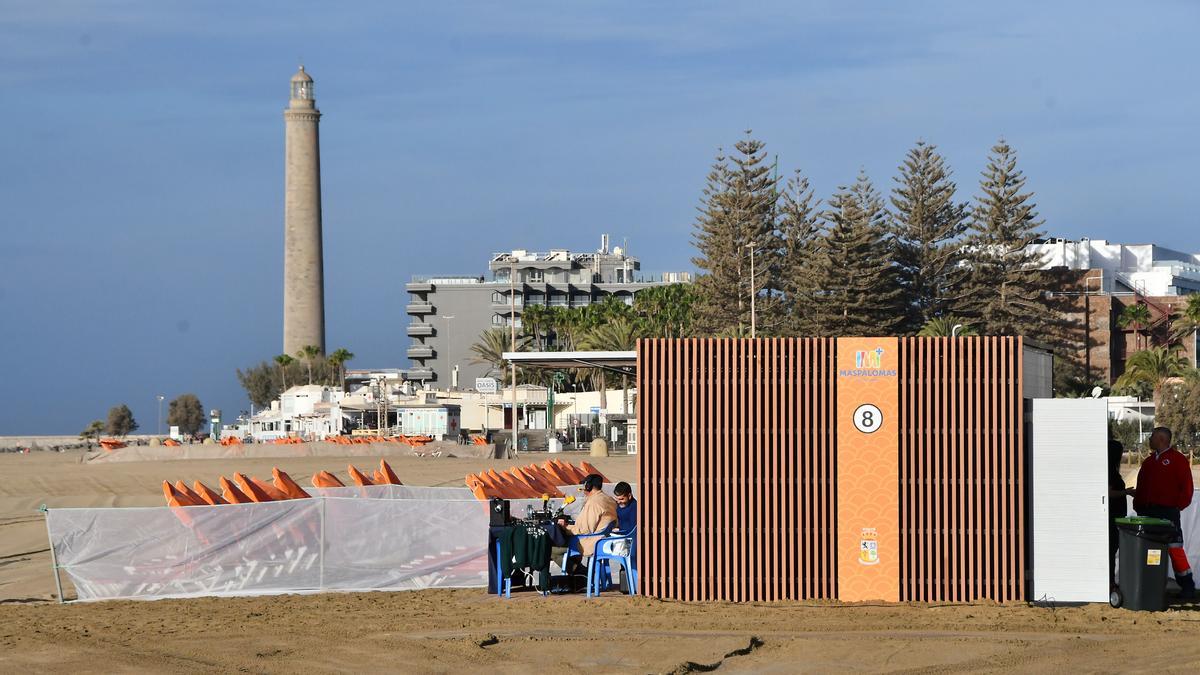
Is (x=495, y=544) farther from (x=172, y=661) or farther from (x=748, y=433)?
(x=172, y=661)

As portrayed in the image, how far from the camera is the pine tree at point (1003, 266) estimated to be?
6969 cm

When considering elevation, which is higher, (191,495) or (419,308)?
(419,308)

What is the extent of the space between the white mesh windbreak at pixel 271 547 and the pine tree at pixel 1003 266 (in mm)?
58460

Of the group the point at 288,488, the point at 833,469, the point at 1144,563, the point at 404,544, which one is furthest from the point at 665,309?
the point at 1144,563

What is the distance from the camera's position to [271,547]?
1320 centimetres

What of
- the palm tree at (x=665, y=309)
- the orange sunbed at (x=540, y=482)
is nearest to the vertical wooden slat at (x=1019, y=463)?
the orange sunbed at (x=540, y=482)

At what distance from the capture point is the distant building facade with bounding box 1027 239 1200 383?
74312mm

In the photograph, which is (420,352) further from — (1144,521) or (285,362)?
(1144,521)

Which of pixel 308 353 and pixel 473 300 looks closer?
pixel 308 353

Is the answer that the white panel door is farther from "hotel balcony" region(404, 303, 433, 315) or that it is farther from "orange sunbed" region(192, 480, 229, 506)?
"hotel balcony" region(404, 303, 433, 315)

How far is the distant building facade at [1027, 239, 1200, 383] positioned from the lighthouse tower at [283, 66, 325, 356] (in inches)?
1790

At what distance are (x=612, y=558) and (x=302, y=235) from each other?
90.7 meters

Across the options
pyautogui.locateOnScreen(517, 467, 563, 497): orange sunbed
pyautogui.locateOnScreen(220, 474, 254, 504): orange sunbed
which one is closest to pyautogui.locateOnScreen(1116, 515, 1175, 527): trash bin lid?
pyautogui.locateOnScreen(517, 467, 563, 497): orange sunbed

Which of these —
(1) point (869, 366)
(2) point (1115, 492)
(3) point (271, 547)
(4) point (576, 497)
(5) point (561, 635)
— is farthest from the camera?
(4) point (576, 497)
